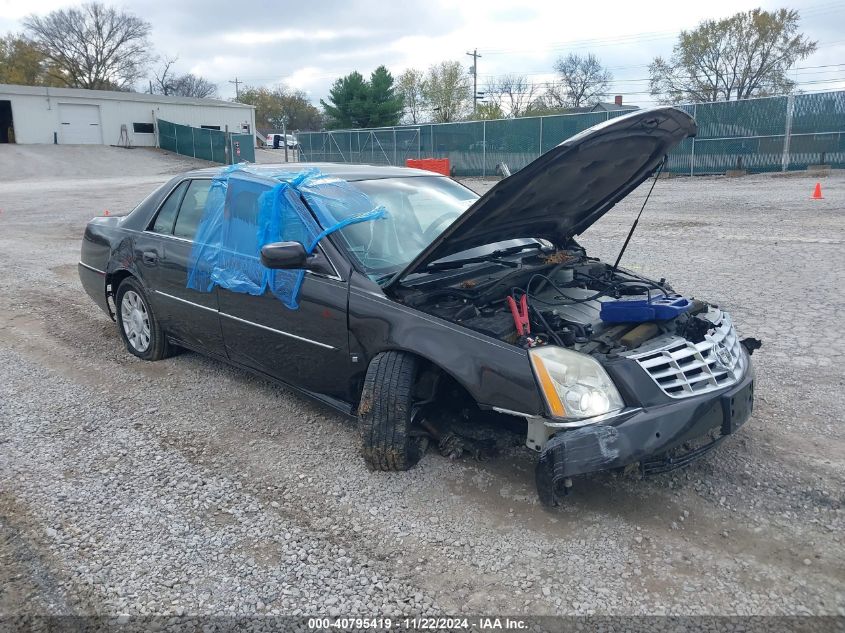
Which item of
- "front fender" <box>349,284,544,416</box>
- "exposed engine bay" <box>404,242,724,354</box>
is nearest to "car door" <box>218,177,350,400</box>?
"front fender" <box>349,284,544,416</box>

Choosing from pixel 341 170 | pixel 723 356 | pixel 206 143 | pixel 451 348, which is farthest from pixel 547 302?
pixel 206 143

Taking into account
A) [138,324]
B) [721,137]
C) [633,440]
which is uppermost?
[721,137]

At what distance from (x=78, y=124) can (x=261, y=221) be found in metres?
45.3

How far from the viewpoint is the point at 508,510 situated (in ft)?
10.5

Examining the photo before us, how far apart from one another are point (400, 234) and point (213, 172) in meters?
1.63

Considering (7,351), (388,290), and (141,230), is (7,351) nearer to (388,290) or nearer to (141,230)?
(141,230)

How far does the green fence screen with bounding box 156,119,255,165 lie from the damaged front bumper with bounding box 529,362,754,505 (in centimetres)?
3325

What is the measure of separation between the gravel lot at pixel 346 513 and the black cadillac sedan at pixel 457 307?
0.26 metres

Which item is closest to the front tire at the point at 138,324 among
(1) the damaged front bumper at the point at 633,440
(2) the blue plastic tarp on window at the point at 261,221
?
(2) the blue plastic tarp on window at the point at 261,221

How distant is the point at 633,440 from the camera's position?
9.40 feet

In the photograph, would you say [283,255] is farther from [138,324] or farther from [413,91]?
[413,91]

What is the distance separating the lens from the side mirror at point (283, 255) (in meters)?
3.58

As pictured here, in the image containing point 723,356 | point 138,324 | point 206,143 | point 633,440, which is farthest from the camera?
point 206,143

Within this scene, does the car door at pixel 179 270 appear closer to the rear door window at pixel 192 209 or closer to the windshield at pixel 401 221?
→ the rear door window at pixel 192 209
